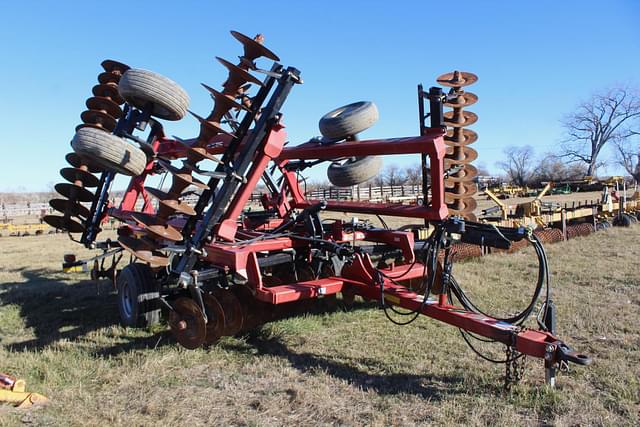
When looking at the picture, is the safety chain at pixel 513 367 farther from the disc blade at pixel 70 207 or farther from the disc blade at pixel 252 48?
the disc blade at pixel 70 207

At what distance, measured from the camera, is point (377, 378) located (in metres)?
3.69

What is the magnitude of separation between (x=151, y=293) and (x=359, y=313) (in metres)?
2.24

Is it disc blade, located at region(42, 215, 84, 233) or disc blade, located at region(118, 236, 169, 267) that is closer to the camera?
disc blade, located at region(118, 236, 169, 267)

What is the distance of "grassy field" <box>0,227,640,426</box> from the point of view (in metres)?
3.10

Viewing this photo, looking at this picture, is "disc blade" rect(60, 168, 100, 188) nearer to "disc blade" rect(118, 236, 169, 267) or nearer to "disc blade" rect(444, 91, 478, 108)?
"disc blade" rect(118, 236, 169, 267)

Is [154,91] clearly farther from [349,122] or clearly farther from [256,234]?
[349,122]

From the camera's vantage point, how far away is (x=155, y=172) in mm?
7109

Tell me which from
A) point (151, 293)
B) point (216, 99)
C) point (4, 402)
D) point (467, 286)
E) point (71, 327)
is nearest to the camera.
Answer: point (4, 402)

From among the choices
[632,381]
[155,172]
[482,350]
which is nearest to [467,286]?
[482,350]

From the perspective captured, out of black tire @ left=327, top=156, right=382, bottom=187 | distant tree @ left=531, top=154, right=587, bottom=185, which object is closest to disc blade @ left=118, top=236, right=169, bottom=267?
black tire @ left=327, top=156, right=382, bottom=187

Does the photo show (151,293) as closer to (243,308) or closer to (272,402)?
(243,308)

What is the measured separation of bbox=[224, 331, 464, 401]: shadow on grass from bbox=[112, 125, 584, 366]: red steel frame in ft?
1.45

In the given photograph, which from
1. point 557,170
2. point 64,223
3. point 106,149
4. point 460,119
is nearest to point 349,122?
point 460,119

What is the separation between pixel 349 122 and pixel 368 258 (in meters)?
1.92
